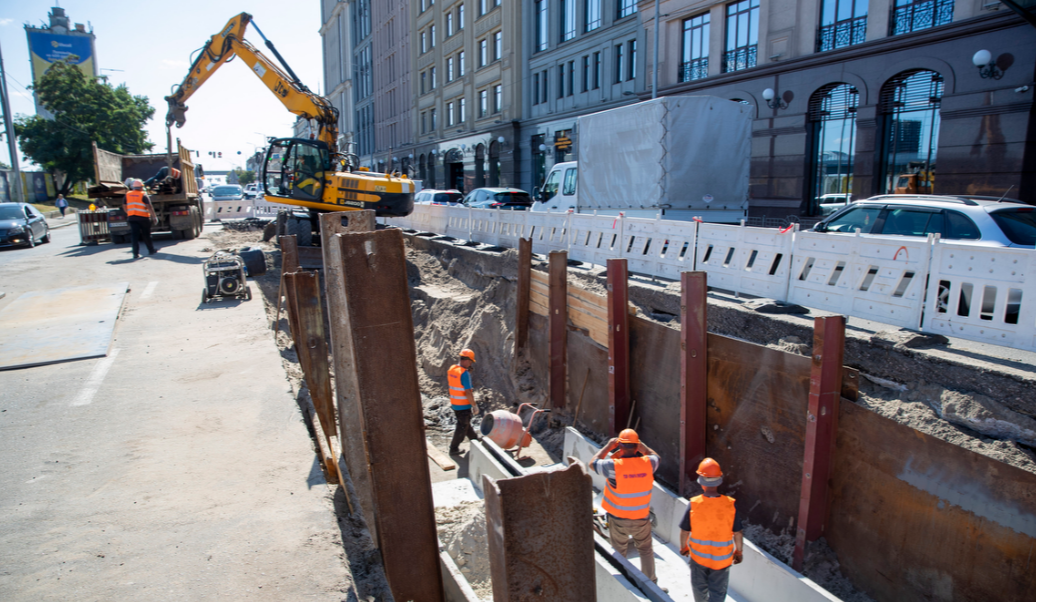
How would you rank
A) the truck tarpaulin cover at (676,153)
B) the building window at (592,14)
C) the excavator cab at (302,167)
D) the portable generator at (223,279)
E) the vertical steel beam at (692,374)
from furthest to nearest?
the building window at (592,14) < the excavator cab at (302,167) < the truck tarpaulin cover at (676,153) < the portable generator at (223,279) < the vertical steel beam at (692,374)

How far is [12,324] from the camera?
828 cm

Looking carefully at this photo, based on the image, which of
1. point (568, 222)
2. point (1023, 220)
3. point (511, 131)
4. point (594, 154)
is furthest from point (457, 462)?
point (511, 131)

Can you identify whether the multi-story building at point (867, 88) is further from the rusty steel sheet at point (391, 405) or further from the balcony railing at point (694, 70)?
the rusty steel sheet at point (391, 405)

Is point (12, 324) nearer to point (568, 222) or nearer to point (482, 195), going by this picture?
point (568, 222)

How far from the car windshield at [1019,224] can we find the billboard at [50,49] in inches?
3315

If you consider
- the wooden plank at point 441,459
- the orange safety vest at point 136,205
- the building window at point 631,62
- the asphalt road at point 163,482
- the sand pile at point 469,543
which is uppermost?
the building window at point 631,62

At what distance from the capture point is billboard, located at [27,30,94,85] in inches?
2667

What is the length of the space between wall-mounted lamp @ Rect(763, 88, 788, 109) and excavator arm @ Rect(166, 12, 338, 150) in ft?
42.3

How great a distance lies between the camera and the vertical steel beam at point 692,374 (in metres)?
6.32

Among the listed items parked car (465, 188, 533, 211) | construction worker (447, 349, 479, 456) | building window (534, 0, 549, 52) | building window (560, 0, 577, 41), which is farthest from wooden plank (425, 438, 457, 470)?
building window (534, 0, 549, 52)

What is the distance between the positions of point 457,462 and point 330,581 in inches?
219

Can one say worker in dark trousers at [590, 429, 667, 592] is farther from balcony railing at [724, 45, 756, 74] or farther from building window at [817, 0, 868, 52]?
balcony railing at [724, 45, 756, 74]

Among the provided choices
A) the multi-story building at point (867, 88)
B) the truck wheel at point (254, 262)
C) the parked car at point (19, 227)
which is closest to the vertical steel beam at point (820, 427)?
the multi-story building at point (867, 88)

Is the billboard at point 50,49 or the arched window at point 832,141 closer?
the arched window at point 832,141
